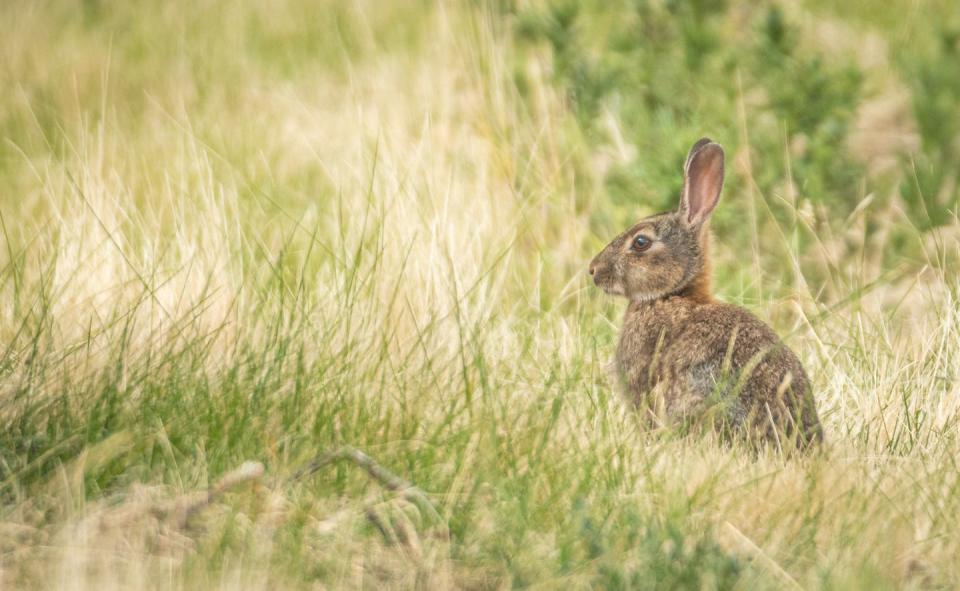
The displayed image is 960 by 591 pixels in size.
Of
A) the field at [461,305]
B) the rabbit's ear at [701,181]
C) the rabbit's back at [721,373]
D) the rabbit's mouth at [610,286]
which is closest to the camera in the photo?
the field at [461,305]

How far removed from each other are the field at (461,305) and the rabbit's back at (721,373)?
0.36 feet

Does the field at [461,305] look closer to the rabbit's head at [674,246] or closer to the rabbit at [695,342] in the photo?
the rabbit at [695,342]

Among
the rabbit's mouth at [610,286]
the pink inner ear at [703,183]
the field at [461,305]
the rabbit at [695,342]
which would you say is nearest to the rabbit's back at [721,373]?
the rabbit at [695,342]

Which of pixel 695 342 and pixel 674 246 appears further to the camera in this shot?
pixel 674 246

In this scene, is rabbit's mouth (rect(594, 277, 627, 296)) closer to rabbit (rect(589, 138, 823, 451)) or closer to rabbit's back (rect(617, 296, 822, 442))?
rabbit (rect(589, 138, 823, 451))

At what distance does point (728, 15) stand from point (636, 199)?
1474mm

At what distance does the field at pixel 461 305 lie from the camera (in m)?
3.15

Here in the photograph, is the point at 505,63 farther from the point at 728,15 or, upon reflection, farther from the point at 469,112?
the point at 728,15

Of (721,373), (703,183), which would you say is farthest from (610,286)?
(721,373)

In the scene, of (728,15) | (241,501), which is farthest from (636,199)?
(241,501)

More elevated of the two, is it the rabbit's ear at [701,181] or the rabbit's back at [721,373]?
the rabbit's ear at [701,181]

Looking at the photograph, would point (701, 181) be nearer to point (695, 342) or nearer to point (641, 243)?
point (641, 243)

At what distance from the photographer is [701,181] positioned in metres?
4.60

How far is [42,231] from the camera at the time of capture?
5.12 metres
